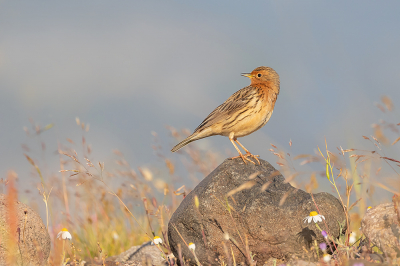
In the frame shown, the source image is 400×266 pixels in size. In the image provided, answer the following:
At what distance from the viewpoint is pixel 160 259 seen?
6121 millimetres

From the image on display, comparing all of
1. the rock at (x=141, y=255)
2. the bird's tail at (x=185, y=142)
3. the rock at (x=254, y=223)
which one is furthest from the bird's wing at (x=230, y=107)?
the rock at (x=141, y=255)

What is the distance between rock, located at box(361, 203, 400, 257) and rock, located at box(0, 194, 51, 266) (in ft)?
12.8

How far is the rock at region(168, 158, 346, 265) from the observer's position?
15.6 feet

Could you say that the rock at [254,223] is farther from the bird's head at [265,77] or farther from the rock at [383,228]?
the bird's head at [265,77]

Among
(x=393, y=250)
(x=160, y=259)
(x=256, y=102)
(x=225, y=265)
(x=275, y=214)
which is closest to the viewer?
(x=393, y=250)

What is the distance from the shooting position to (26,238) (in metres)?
5.10

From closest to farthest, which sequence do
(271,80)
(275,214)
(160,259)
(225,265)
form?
(225,265)
(275,214)
(160,259)
(271,80)

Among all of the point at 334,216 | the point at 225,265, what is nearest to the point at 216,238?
the point at 225,265

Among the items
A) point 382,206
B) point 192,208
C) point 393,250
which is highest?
point 192,208

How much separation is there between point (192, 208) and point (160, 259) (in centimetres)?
159

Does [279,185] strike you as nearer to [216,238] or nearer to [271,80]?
[216,238]

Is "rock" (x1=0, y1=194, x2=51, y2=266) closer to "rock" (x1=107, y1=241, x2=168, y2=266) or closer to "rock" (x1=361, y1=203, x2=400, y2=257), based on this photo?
"rock" (x1=107, y1=241, x2=168, y2=266)

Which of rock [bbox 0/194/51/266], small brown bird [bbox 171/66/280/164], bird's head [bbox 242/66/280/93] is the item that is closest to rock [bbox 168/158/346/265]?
small brown bird [bbox 171/66/280/164]

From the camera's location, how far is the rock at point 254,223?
15.6 feet
